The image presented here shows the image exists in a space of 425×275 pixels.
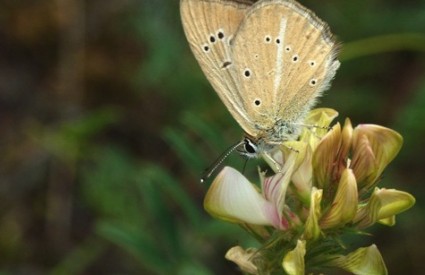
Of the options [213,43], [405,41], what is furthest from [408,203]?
[405,41]

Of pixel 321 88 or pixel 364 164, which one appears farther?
pixel 321 88

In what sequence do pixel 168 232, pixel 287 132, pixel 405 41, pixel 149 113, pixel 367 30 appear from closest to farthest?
pixel 287 132
pixel 168 232
pixel 405 41
pixel 367 30
pixel 149 113

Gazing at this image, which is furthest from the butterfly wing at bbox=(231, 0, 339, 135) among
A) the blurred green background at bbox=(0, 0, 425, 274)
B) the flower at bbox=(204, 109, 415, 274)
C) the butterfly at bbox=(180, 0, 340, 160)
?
the blurred green background at bbox=(0, 0, 425, 274)

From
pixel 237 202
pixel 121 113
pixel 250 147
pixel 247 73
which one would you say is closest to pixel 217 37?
pixel 247 73

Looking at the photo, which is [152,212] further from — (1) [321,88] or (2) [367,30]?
(2) [367,30]

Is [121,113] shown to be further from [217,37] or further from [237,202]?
[237,202]

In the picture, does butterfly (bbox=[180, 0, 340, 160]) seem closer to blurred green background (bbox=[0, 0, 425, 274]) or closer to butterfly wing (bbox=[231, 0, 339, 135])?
butterfly wing (bbox=[231, 0, 339, 135])
